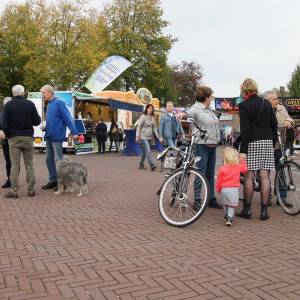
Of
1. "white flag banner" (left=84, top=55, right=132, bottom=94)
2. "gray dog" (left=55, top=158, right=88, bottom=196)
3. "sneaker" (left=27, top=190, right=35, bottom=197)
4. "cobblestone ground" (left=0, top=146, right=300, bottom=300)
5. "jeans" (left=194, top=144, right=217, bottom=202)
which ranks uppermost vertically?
"white flag banner" (left=84, top=55, right=132, bottom=94)

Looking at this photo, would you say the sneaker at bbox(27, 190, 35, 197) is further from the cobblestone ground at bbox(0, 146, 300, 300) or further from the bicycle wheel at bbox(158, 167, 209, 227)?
the bicycle wheel at bbox(158, 167, 209, 227)

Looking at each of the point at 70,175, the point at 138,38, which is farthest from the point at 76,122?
the point at 138,38

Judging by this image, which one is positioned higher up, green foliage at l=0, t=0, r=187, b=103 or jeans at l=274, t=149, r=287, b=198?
green foliage at l=0, t=0, r=187, b=103

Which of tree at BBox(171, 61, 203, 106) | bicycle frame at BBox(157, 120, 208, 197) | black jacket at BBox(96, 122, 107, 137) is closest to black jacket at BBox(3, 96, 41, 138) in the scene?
bicycle frame at BBox(157, 120, 208, 197)

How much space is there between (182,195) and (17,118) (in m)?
3.50

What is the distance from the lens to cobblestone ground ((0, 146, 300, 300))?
386cm

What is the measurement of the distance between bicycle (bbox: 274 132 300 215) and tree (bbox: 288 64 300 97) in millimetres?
53000

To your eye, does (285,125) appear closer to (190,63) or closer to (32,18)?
(32,18)

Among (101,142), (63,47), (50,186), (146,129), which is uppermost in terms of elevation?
(63,47)

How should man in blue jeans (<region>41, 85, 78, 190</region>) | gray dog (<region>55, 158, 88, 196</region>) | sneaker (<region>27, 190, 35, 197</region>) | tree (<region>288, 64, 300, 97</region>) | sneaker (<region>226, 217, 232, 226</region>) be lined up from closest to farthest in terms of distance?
sneaker (<region>226, 217, 232, 226</region>), sneaker (<region>27, 190, 35, 197</region>), gray dog (<region>55, 158, 88, 196</region>), man in blue jeans (<region>41, 85, 78, 190</region>), tree (<region>288, 64, 300, 97</region>)

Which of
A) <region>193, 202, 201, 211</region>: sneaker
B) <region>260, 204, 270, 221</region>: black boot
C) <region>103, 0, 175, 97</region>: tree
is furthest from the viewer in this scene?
<region>103, 0, 175, 97</region>: tree

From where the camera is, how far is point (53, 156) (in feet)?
30.4

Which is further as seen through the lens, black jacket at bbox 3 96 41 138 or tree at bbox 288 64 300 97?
tree at bbox 288 64 300 97

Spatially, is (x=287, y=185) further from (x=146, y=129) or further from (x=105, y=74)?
(x=105, y=74)
